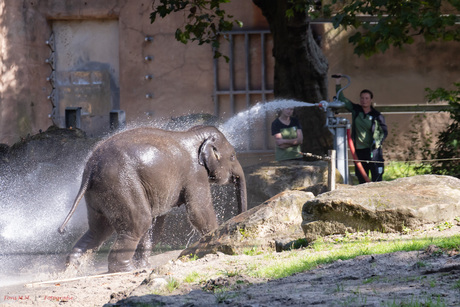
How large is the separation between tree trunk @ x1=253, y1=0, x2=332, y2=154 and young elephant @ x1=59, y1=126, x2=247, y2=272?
14.3 feet

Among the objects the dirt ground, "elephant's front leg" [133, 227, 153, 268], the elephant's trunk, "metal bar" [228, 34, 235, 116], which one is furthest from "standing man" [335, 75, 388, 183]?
"metal bar" [228, 34, 235, 116]

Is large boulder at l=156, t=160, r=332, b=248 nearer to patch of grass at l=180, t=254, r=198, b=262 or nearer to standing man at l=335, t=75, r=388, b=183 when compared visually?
standing man at l=335, t=75, r=388, b=183

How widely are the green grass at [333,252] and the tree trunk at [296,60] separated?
6.41 metres

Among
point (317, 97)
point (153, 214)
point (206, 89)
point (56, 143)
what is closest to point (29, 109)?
point (206, 89)

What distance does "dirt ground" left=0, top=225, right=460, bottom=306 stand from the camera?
4.71 m

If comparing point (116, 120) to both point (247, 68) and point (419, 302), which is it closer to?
point (247, 68)

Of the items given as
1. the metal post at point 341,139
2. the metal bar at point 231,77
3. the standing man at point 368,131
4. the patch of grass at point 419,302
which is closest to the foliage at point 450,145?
the standing man at point 368,131

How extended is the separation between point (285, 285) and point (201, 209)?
3.26 metres

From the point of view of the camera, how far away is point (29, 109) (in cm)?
1695

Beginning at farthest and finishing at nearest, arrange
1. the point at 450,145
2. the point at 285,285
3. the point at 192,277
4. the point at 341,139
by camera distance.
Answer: the point at 450,145 < the point at 341,139 < the point at 192,277 < the point at 285,285

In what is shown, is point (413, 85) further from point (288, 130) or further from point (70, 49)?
point (70, 49)

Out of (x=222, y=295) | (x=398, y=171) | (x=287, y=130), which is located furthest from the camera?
(x=398, y=171)

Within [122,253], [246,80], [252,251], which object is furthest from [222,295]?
[246,80]

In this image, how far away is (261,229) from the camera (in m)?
7.70
